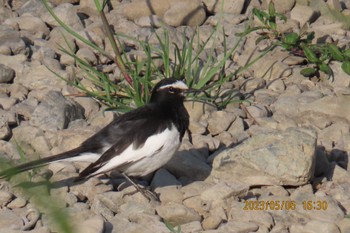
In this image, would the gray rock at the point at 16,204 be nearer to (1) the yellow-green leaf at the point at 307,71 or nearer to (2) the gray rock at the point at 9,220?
(2) the gray rock at the point at 9,220

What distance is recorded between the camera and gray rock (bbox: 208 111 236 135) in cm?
613

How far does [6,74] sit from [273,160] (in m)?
2.96

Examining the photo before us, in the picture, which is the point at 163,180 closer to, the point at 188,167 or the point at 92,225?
the point at 188,167

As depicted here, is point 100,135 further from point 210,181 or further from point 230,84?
point 230,84

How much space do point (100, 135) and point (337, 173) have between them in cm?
184

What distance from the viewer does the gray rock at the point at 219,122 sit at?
613 centimetres

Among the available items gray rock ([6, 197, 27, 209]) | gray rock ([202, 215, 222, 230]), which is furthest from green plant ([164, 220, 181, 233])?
gray rock ([6, 197, 27, 209])

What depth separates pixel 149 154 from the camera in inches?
190

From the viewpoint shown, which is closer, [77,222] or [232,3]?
[77,222]

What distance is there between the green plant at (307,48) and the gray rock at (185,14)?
891 millimetres

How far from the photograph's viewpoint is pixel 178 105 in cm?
540

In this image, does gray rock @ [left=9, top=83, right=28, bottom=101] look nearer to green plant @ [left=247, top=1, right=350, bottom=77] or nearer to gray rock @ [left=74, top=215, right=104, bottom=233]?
green plant @ [left=247, top=1, right=350, bottom=77]

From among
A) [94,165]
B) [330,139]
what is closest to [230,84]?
[330,139]

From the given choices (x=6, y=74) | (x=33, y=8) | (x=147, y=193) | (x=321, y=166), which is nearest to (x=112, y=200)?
(x=147, y=193)
